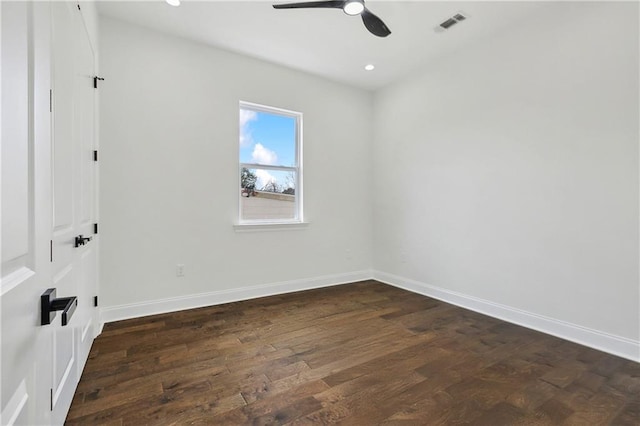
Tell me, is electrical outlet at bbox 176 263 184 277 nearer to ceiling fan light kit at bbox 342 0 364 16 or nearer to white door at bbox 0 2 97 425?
white door at bbox 0 2 97 425

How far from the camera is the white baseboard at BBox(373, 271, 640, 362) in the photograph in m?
2.35

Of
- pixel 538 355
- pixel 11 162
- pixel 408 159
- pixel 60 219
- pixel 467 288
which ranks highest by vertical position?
pixel 408 159

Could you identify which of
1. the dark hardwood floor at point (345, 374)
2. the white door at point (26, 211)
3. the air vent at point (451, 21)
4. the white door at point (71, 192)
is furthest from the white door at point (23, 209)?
the air vent at point (451, 21)

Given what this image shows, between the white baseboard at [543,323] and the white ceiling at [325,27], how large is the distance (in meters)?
2.87

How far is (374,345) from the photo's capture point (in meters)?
2.49

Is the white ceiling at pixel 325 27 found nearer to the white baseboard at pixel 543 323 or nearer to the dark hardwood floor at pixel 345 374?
the white baseboard at pixel 543 323

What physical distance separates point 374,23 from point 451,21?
45.2 inches

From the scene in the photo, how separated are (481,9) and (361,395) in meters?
3.41

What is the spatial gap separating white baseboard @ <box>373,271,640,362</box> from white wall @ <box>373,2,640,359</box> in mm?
19

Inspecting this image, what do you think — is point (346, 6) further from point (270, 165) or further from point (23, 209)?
point (23, 209)

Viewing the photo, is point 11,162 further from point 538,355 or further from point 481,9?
point 481,9

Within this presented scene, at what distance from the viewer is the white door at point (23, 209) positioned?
21.7 inches

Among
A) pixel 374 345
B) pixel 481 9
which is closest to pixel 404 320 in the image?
pixel 374 345

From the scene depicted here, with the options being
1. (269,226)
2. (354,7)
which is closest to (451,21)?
(354,7)
